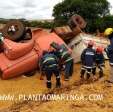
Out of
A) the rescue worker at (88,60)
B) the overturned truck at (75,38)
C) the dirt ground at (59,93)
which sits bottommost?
the dirt ground at (59,93)

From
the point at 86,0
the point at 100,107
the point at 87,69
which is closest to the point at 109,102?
the point at 100,107

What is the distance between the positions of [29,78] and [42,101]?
121 inches

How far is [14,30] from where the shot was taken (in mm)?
14445

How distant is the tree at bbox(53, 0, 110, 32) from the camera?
43.9 meters

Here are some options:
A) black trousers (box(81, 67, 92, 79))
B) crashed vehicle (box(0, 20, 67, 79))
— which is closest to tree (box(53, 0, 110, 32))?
crashed vehicle (box(0, 20, 67, 79))

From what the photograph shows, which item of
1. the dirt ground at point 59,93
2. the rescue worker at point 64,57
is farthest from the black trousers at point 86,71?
the rescue worker at point 64,57

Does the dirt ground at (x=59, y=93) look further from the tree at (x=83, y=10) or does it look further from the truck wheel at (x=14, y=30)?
the tree at (x=83, y=10)

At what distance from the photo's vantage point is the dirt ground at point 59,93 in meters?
8.98

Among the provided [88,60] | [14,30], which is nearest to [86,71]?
[88,60]

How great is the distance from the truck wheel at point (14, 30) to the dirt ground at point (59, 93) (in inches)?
74.3

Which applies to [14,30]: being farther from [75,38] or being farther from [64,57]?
[64,57]

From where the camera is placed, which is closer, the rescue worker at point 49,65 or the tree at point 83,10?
the rescue worker at point 49,65

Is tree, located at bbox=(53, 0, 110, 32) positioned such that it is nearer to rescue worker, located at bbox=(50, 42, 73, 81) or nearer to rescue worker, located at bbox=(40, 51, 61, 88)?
rescue worker, located at bbox=(50, 42, 73, 81)

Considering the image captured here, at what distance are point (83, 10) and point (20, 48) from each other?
32.5 m
